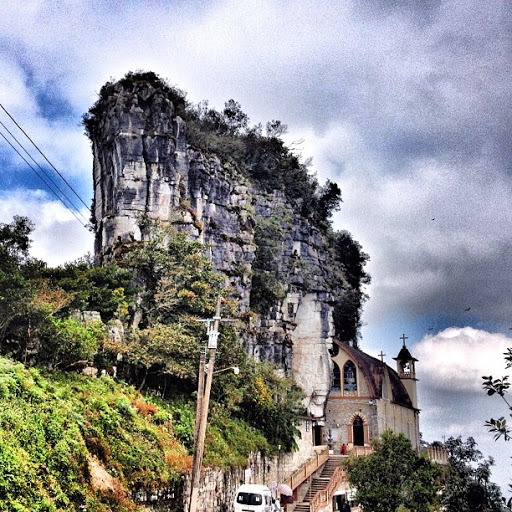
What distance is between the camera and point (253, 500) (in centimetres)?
2225

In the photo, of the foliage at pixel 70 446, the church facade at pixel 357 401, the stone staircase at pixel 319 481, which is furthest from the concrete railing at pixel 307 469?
the foliage at pixel 70 446

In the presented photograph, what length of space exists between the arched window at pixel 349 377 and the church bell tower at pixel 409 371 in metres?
9.15

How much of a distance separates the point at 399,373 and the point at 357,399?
10373 mm

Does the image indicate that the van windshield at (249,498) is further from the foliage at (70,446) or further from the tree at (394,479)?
the tree at (394,479)

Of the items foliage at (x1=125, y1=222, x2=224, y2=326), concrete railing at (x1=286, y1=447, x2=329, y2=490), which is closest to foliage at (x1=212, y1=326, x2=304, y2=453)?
concrete railing at (x1=286, y1=447, x2=329, y2=490)

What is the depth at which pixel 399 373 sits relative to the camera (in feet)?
183

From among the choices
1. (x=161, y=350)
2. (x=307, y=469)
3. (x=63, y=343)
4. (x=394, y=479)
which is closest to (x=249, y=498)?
(x=394, y=479)

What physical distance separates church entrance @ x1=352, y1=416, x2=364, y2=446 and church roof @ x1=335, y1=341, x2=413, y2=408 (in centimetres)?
216

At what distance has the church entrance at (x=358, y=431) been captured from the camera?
46.4 meters

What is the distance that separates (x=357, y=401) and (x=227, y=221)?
54.2ft

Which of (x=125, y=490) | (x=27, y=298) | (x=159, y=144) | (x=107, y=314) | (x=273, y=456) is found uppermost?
(x=159, y=144)

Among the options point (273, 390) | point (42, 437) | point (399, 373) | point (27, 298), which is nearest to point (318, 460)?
point (273, 390)

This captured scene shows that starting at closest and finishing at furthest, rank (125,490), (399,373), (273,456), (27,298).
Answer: (125,490)
(27,298)
(273,456)
(399,373)

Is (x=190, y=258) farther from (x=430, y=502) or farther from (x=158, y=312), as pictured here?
(x=430, y=502)
